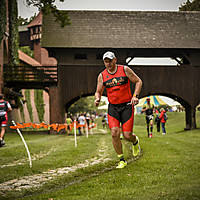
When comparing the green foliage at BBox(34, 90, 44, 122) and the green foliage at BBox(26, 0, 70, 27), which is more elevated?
the green foliage at BBox(26, 0, 70, 27)

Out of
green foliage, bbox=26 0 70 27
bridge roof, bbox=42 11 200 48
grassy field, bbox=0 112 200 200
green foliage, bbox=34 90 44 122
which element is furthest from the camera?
green foliage, bbox=34 90 44 122

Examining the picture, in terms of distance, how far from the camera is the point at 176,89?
1118 inches

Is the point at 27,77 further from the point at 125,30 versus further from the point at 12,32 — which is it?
the point at 125,30

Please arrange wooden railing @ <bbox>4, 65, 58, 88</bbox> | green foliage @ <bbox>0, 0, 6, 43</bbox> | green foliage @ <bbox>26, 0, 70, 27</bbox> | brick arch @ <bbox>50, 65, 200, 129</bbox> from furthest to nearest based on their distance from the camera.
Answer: brick arch @ <bbox>50, 65, 200, 129</bbox> → wooden railing @ <bbox>4, 65, 58, 88</bbox> → green foliage @ <bbox>0, 0, 6, 43</bbox> → green foliage @ <bbox>26, 0, 70, 27</bbox>

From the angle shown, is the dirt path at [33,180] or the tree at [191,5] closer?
the dirt path at [33,180]

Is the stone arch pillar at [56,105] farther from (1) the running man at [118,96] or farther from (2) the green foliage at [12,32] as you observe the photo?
(1) the running man at [118,96]

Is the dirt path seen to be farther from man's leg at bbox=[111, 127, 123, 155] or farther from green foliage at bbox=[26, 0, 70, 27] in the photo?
green foliage at bbox=[26, 0, 70, 27]

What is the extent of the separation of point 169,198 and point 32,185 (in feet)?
8.72

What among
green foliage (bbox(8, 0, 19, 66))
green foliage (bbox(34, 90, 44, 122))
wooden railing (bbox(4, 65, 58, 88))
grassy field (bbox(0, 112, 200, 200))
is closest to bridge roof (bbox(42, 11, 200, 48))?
wooden railing (bbox(4, 65, 58, 88))

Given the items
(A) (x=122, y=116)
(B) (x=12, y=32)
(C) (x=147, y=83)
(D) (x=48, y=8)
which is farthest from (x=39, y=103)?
(A) (x=122, y=116)

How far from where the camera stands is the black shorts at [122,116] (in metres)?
7.03

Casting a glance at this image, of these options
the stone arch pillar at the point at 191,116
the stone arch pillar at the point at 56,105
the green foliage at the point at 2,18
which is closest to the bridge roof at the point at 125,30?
the green foliage at the point at 2,18

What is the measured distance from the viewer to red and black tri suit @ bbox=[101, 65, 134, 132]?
701cm

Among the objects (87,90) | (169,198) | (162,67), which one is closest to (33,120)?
(87,90)
